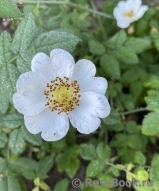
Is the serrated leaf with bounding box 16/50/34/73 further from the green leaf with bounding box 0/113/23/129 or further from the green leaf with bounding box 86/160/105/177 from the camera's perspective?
the green leaf with bounding box 86/160/105/177

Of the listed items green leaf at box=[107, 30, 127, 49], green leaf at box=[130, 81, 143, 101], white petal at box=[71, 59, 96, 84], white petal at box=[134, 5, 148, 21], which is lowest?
white petal at box=[71, 59, 96, 84]

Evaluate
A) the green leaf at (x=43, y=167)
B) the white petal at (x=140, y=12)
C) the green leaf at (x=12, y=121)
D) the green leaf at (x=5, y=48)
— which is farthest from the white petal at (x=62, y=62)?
the white petal at (x=140, y=12)

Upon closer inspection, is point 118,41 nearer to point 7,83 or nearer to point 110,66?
point 110,66

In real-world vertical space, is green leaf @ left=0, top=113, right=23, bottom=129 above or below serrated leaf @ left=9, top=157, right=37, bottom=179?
above

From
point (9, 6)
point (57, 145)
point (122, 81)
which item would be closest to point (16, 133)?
point (57, 145)

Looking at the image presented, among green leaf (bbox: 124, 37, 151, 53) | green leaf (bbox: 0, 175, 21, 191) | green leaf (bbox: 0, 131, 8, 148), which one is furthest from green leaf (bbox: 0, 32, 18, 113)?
green leaf (bbox: 124, 37, 151, 53)

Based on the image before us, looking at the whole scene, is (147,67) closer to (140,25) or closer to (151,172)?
(140,25)

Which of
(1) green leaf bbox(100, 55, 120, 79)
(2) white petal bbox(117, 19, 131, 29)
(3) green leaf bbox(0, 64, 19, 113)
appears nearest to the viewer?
(3) green leaf bbox(0, 64, 19, 113)
